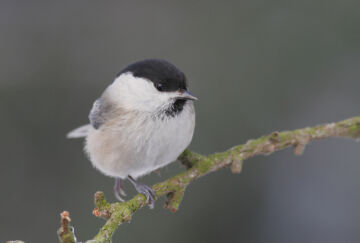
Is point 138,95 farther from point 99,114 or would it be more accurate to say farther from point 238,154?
point 238,154

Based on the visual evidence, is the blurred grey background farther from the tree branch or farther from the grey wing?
the tree branch

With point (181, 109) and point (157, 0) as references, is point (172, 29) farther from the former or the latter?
point (181, 109)

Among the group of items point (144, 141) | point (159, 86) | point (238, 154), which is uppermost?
point (159, 86)

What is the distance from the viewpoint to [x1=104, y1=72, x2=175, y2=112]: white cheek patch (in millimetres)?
1394

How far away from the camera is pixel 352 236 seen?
217cm

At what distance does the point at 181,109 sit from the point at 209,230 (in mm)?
960

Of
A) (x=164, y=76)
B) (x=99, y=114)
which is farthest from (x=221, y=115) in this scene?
(x=164, y=76)

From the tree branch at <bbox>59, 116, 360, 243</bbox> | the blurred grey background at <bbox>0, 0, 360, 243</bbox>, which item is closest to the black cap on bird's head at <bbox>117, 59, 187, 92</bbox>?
the tree branch at <bbox>59, 116, 360, 243</bbox>

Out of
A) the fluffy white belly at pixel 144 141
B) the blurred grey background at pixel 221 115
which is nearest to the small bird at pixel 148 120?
the fluffy white belly at pixel 144 141

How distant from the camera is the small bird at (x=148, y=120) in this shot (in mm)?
1383

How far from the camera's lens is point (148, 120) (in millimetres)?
1405

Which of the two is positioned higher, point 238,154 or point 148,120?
point 148,120

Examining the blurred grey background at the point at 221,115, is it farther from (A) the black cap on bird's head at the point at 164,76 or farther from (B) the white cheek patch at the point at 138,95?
(A) the black cap on bird's head at the point at 164,76

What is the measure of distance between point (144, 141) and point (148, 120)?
3.0 inches
